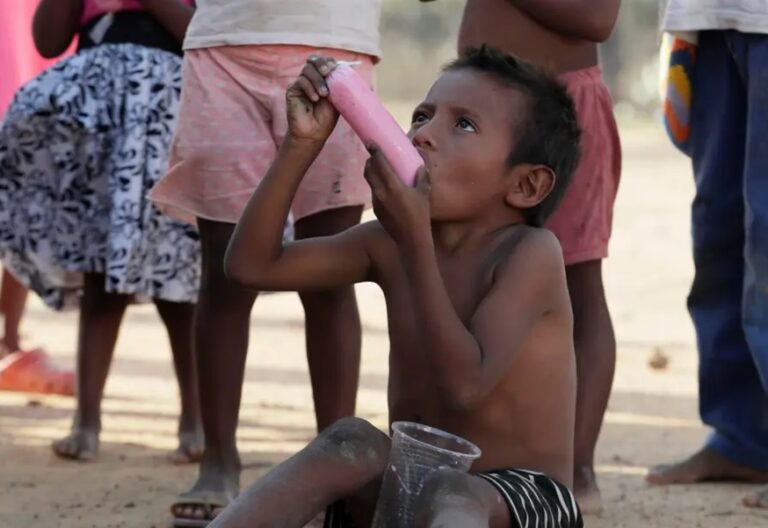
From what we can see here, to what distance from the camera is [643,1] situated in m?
24.2

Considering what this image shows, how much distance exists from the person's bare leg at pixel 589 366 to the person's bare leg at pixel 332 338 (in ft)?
1.98

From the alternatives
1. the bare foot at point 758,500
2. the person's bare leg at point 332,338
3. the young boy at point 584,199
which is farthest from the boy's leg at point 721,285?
the person's bare leg at point 332,338

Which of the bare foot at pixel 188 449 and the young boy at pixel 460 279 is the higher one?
the young boy at pixel 460 279

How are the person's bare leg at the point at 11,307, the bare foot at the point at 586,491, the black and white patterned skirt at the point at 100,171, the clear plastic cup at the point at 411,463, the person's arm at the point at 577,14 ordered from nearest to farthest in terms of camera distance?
the clear plastic cup at the point at 411,463, the person's arm at the point at 577,14, the bare foot at the point at 586,491, the black and white patterned skirt at the point at 100,171, the person's bare leg at the point at 11,307

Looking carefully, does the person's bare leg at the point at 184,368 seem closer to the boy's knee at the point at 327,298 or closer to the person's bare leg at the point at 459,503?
the boy's knee at the point at 327,298

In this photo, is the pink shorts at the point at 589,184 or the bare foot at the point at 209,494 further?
the pink shorts at the point at 589,184

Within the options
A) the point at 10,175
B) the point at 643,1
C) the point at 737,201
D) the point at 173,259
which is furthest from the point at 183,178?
the point at 643,1

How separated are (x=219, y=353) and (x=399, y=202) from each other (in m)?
1.25

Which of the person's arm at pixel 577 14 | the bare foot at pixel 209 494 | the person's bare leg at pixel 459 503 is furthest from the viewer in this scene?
the person's arm at pixel 577 14

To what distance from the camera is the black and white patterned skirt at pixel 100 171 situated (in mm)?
4758

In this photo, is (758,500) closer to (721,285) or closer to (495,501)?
(721,285)

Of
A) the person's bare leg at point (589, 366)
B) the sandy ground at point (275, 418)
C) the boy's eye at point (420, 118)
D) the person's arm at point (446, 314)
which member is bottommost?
the sandy ground at point (275, 418)

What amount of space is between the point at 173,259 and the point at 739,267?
67.3 inches

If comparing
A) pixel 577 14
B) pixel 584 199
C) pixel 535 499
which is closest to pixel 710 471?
pixel 584 199
